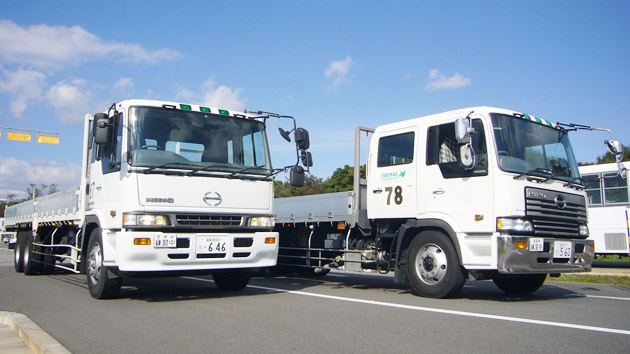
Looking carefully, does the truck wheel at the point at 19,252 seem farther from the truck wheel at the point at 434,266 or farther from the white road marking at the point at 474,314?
the truck wheel at the point at 434,266

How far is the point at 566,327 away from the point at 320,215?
5717 mm

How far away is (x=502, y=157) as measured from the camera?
25.1 feet


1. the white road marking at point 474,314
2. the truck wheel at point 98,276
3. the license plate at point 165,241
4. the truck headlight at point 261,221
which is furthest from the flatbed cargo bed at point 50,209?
the white road marking at point 474,314

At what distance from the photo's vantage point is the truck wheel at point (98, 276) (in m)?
8.06

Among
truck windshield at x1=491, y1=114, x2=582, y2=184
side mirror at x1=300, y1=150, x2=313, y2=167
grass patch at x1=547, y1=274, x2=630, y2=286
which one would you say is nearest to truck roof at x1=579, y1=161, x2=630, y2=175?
grass patch at x1=547, y1=274, x2=630, y2=286

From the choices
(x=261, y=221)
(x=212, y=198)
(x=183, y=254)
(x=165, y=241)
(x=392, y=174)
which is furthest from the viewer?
(x=392, y=174)

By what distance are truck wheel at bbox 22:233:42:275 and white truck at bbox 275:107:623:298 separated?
27.2ft

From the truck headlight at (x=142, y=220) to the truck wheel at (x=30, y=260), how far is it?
731cm

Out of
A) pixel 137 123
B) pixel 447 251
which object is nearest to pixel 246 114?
pixel 137 123

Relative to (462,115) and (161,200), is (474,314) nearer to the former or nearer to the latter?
(462,115)

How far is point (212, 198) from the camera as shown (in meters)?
8.03

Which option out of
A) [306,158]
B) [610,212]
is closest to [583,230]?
[306,158]

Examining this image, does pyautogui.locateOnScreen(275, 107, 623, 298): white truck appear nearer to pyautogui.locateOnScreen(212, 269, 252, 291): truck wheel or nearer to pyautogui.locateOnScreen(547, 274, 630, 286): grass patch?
pyautogui.locateOnScreen(212, 269, 252, 291): truck wheel

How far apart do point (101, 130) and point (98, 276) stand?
2.24m
